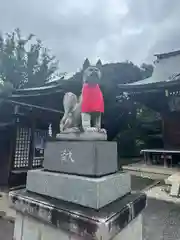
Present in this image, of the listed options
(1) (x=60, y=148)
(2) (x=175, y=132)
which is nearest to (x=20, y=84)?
(2) (x=175, y=132)

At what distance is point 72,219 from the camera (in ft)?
5.65

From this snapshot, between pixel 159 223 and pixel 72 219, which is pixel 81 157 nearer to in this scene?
pixel 72 219

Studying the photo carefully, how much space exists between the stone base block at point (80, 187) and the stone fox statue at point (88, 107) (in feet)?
1.74

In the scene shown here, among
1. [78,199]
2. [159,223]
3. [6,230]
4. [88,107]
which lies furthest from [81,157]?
[6,230]

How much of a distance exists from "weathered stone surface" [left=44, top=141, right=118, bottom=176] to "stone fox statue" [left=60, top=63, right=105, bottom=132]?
21 cm

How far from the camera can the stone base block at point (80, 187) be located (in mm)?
1785

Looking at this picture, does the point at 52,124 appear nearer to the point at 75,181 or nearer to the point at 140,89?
the point at 140,89

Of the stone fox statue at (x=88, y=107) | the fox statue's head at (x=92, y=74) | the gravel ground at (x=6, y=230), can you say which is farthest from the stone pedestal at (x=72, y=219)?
the gravel ground at (x=6, y=230)

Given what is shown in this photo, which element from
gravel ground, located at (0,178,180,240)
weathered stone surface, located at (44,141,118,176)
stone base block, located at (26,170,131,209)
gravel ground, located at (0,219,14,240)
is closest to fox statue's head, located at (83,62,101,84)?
weathered stone surface, located at (44,141,118,176)

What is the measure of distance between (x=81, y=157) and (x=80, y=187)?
11.4 inches

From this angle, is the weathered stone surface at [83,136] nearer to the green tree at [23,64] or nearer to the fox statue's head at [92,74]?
the fox statue's head at [92,74]

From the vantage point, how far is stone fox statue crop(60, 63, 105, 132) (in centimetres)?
222

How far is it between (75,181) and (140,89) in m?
7.98

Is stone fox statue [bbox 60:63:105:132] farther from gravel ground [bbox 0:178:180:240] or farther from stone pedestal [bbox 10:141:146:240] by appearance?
gravel ground [bbox 0:178:180:240]
